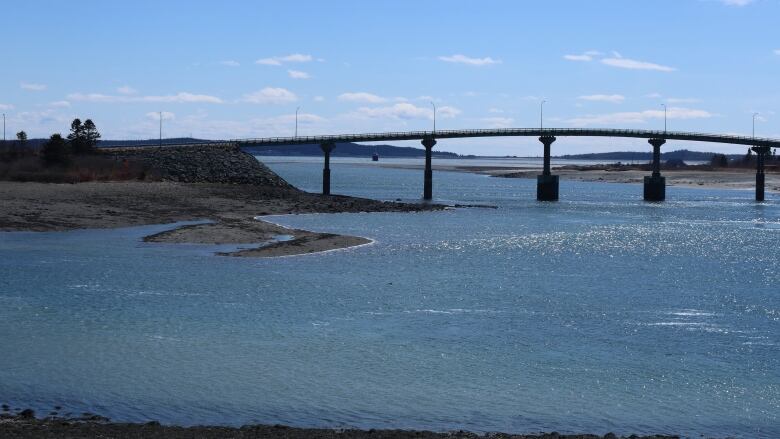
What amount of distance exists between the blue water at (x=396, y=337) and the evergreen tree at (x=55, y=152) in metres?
41.7

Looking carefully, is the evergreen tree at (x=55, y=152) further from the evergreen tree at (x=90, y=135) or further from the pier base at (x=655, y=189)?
the pier base at (x=655, y=189)

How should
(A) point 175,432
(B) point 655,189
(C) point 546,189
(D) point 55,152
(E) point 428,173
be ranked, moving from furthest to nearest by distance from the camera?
(B) point 655,189, (C) point 546,189, (E) point 428,173, (D) point 55,152, (A) point 175,432

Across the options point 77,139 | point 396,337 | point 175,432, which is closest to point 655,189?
point 77,139

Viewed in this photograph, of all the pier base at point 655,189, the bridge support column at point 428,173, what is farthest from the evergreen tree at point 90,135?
the pier base at point 655,189

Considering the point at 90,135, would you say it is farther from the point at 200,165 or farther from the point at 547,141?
the point at 547,141

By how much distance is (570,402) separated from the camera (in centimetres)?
2562

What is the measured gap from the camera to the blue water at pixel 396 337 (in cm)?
2473

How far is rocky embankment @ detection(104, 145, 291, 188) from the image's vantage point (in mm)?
112188

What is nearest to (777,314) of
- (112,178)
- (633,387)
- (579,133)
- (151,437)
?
(633,387)

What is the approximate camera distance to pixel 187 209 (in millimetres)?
85562

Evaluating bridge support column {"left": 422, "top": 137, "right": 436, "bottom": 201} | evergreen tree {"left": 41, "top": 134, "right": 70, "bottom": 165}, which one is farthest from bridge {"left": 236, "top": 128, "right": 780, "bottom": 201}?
evergreen tree {"left": 41, "top": 134, "right": 70, "bottom": 165}

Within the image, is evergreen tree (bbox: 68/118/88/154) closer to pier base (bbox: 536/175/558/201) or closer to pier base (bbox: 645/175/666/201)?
pier base (bbox: 536/175/558/201)

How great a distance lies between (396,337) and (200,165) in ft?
284

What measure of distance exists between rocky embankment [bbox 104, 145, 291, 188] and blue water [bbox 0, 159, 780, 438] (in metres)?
48.7
